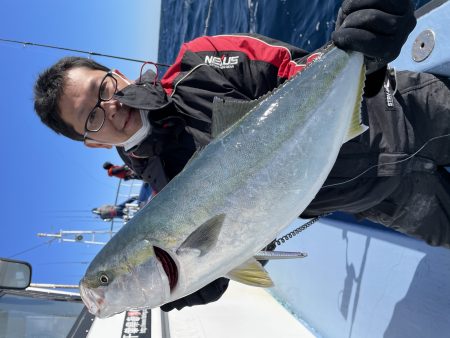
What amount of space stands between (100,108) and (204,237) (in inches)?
54.1

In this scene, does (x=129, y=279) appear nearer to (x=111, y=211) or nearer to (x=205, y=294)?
(x=205, y=294)

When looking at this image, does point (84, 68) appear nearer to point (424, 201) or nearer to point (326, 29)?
point (424, 201)

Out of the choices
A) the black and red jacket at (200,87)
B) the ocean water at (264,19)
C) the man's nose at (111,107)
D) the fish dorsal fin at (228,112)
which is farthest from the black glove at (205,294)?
the ocean water at (264,19)

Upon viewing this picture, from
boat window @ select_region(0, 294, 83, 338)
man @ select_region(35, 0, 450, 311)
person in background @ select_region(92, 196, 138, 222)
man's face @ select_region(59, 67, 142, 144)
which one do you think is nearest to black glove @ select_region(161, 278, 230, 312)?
man @ select_region(35, 0, 450, 311)

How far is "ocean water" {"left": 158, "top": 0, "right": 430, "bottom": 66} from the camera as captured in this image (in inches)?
210

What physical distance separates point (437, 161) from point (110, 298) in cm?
176

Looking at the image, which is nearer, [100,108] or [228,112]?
[228,112]

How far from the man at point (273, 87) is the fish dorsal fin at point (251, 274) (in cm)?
58

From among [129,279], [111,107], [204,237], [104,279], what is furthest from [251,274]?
[111,107]

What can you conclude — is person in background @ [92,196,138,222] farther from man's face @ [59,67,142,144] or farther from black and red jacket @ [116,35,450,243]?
black and red jacket @ [116,35,450,243]

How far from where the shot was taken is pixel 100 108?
2.57 metres

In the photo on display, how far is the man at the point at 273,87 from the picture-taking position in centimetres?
206

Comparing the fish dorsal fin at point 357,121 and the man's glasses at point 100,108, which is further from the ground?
the fish dorsal fin at point 357,121

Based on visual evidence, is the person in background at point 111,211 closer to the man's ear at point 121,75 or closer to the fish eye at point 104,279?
the man's ear at point 121,75
